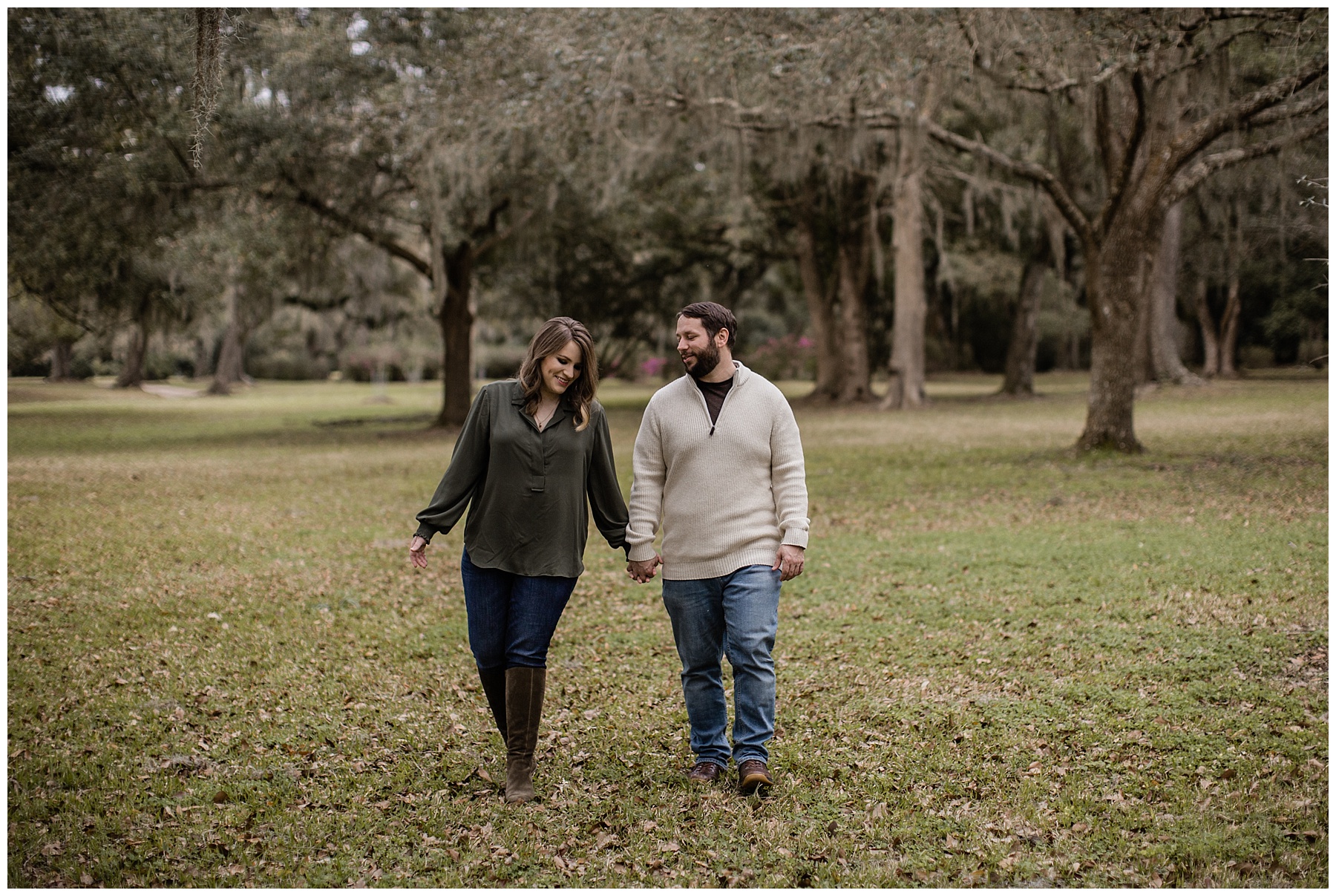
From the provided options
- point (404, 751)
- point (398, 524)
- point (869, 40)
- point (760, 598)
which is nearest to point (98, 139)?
point (398, 524)

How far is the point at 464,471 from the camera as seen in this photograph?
387 centimetres

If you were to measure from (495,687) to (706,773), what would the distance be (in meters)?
0.83

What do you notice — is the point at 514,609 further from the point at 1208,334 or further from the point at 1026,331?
the point at 1208,334

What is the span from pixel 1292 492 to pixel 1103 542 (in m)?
3.18

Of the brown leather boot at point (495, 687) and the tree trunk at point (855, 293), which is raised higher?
the tree trunk at point (855, 293)

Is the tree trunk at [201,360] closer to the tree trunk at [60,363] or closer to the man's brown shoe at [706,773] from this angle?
the tree trunk at [60,363]

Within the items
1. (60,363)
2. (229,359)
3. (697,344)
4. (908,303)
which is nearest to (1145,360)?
(908,303)

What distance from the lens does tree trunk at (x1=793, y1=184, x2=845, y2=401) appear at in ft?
84.3

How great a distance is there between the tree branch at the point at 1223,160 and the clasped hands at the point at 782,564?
30.4 ft

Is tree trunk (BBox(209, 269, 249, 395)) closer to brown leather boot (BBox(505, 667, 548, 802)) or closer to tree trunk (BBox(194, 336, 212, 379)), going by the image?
tree trunk (BBox(194, 336, 212, 379))

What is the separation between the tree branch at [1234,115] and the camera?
9.92m

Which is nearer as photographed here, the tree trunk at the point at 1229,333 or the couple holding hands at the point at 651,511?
the couple holding hands at the point at 651,511

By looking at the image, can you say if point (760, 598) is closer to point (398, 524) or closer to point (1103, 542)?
point (1103, 542)

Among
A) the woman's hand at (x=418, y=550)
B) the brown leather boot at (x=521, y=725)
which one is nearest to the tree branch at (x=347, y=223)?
the woman's hand at (x=418, y=550)
